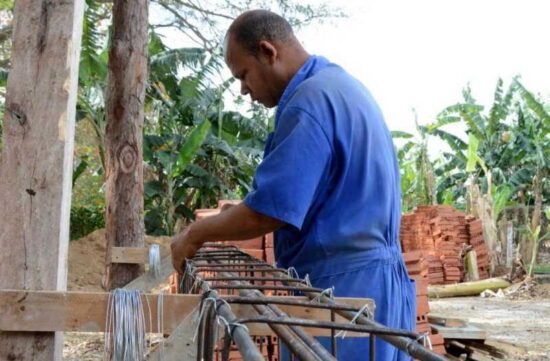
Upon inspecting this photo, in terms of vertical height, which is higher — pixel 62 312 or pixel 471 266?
pixel 471 266

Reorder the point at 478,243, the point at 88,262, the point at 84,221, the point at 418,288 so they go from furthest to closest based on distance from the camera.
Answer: the point at 84,221, the point at 478,243, the point at 88,262, the point at 418,288

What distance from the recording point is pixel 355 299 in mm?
1722

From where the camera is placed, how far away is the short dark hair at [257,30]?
1.98m

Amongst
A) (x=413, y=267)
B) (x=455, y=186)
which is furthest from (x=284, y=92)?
(x=455, y=186)

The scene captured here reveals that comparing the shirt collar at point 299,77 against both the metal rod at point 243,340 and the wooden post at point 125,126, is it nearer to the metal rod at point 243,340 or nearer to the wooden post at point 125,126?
the metal rod at point 243,340

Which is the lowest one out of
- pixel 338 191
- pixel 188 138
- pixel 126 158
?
pixel 338 191

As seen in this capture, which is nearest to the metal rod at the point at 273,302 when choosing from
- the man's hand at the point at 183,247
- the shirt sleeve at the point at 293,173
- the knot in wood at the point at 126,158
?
the shirt sleeve at the point at 293,173

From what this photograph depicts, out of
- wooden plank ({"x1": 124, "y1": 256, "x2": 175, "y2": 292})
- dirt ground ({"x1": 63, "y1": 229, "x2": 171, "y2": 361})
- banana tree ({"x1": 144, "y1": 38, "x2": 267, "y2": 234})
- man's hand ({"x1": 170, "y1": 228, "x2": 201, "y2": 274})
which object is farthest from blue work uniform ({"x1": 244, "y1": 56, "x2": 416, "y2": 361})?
banana tree ({"x1": 144, "y1": 38, "x2": 267, "y2": 234})

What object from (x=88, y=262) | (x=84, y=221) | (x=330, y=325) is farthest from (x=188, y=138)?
(x=330, y=325)

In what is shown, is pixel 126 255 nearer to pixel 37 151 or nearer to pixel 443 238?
pixel 37 151

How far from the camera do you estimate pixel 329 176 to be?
184 centimetres

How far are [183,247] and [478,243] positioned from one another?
43.5 feet

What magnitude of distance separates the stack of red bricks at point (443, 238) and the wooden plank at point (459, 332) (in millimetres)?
7033

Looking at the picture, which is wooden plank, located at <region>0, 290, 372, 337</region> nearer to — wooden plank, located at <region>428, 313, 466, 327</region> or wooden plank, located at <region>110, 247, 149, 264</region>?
wooden plank, located at <region>110, 247, 149, 264</region>
